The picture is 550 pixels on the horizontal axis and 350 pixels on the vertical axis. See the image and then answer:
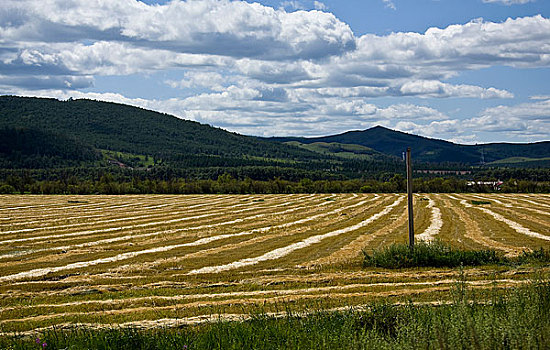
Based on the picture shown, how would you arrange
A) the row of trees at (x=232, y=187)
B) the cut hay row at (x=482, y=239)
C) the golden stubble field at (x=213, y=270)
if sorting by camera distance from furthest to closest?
the row of trees at (x=232, y=187) < the cut hay row at (x=482, y=239) < the golden stubble field at (x=213, y=270)

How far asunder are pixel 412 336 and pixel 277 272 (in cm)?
1065

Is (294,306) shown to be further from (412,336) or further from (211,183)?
(211,183)

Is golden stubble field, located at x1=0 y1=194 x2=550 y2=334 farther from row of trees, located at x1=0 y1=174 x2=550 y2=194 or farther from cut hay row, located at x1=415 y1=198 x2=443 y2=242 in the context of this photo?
row of trees, located at x1=0 y1=174 x2=550 y2=194

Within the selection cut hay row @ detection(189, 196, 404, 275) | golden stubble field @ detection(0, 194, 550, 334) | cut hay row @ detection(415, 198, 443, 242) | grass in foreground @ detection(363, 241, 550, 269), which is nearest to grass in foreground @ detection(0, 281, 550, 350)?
golden stubble field @ detection(0, 194, 550, 334)

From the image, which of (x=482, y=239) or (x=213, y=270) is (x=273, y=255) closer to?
(x=213, y=270)

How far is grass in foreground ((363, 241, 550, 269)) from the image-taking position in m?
17.0

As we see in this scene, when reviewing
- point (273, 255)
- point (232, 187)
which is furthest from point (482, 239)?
point (232, 187)

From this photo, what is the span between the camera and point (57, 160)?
19225 centimetres

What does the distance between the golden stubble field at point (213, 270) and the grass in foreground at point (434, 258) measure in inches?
31.1

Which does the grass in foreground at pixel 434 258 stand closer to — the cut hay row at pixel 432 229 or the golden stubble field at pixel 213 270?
the golden stubble field at pixel 213 270

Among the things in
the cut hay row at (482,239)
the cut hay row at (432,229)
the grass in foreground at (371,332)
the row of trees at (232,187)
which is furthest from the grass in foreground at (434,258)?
the row of trees at (232,187)

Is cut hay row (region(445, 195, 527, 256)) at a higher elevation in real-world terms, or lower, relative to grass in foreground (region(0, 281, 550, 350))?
lower

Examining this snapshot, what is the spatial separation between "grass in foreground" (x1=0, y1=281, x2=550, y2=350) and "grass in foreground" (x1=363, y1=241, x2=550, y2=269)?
7.24 m

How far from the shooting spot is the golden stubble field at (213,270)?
1120 cm
